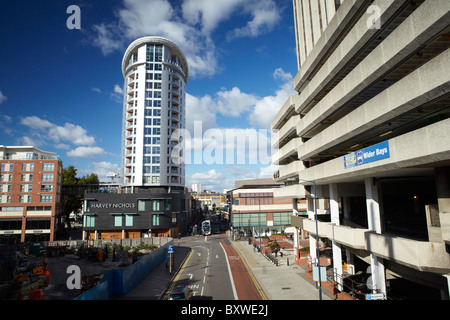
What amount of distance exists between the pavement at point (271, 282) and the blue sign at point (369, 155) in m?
10.8

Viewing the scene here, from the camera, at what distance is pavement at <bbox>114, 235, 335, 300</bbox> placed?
69.8 ft

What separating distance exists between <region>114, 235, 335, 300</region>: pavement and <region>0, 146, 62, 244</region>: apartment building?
43.5m

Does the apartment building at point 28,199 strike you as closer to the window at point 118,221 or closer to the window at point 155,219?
the window at point 118,221

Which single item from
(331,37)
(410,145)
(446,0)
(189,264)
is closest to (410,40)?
(446,0)

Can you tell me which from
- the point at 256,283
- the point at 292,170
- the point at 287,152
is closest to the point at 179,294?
the point at 256,283

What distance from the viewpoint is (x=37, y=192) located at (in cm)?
6256

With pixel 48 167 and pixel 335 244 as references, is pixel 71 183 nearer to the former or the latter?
pixel 48 167

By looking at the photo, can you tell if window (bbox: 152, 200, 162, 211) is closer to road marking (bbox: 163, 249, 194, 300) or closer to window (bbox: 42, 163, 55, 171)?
road marking (bbox: 163, 249, 194, 300)

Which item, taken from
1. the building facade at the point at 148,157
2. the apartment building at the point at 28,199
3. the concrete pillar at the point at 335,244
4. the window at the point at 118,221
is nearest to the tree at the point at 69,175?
the apartment building at the point at 28,199

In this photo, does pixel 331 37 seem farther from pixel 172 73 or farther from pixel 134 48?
pixel 134 48

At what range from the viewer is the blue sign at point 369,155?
50.5 feet

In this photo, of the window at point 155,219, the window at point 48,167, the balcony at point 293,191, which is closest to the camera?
the balcony at point 293,191

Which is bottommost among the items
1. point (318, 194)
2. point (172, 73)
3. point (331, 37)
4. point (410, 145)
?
point (318, 194)
